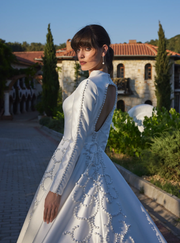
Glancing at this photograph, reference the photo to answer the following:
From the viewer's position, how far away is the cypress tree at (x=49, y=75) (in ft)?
84.3

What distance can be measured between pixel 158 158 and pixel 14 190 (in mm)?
3104

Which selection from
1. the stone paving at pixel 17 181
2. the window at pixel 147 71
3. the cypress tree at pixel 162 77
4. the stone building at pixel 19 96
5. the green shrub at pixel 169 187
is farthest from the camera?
the stone building at pixel 19 96

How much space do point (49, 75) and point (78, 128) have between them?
977 inches

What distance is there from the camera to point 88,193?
5.66 feet

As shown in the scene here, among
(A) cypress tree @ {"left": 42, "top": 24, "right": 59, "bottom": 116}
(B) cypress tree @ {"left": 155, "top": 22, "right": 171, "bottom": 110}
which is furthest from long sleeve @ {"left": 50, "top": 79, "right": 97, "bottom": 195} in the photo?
(B) cypress tree @ {"left": 155, "top": 22, "right": 171, "bottom": 110}

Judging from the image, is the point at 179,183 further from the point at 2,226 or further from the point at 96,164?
the point at 96,164

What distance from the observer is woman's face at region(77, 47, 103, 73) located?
76.2 inches

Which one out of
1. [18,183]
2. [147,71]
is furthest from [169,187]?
[147,71]

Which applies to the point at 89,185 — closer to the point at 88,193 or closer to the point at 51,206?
the point at 88,193

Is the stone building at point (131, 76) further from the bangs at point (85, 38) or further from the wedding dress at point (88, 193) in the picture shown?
the wedding dress at point (88, 193)

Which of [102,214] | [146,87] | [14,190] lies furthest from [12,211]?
[146,87]

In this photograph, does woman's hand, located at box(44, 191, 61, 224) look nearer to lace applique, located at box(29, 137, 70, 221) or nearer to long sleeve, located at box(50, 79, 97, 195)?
long sleeve, located at box(50, 79, 97, 195)

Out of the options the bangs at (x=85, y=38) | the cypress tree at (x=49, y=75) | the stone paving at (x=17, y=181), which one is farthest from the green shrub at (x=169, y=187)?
the cypress tree at (x=49, y=75)

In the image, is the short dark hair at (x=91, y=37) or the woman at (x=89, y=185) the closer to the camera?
the woman at (x=89, y=185)
